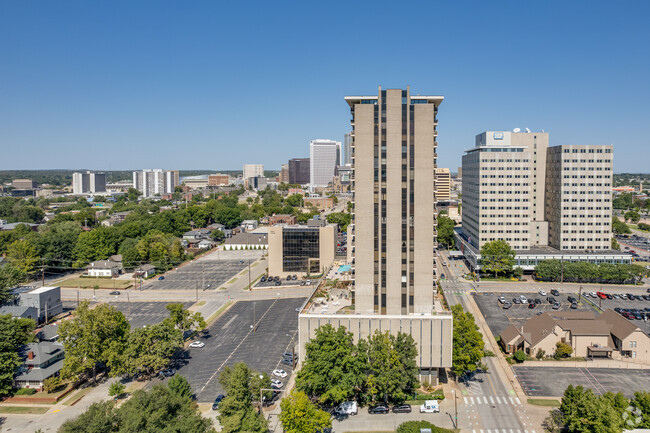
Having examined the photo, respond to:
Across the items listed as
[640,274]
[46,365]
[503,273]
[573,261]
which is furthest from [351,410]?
[640,274]

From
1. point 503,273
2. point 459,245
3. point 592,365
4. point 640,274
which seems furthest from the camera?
point 459,245

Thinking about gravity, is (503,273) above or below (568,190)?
below

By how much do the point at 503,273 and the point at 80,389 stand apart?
9064cm

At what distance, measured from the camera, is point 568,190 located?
102875 mm

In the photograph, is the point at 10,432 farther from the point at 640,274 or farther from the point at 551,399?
the point at 640,274

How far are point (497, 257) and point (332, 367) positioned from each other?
69.5 meters

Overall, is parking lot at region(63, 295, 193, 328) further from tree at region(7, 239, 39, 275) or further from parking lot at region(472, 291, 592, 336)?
parking lot at region(472, 291, 592, 336)

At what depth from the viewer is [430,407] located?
46.2 metres

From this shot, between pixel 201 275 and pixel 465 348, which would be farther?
pixel 201 275

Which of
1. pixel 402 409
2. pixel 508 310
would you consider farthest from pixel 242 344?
pixel 508 310

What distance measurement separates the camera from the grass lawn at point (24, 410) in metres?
47.7

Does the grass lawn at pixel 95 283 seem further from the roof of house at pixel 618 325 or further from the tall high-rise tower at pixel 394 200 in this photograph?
the roof of house at pixel 618 325

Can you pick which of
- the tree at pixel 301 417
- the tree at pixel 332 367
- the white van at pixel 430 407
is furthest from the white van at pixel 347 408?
the white van at pixel 430 407

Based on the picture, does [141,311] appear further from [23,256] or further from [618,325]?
[618,325]
